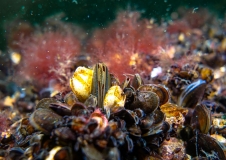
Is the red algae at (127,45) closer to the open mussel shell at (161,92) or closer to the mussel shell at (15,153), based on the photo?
the open mussel shell at (161,92)

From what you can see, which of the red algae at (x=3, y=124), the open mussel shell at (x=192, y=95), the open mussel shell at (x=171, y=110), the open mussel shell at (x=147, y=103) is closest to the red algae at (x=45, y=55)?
the red algae at (x=3, y=124)

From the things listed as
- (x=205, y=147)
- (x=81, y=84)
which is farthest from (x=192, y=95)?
(x=81, y=84)

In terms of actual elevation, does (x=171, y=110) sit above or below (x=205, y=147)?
above

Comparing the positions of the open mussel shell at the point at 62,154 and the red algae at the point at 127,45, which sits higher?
the red algae at the point at 127,45

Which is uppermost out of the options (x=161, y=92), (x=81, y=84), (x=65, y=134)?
(x=81, y=84)

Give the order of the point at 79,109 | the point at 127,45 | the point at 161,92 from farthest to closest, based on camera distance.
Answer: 1. the point at 127,45
2. the point at 161,92
3. the point at 79,109

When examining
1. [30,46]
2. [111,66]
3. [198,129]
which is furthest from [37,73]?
[198,129]

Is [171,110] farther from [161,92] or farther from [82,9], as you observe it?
[82,9]
